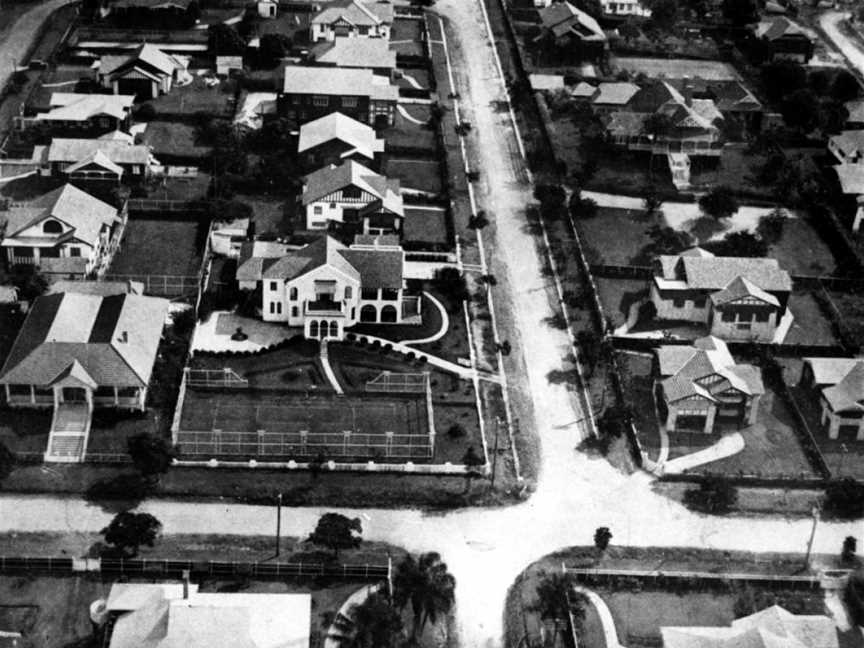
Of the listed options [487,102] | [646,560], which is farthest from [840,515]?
[487,102]

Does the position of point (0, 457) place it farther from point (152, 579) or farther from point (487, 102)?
point (487, 102)

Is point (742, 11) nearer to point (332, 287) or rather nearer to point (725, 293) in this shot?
point (725, 293)

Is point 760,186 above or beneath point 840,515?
above

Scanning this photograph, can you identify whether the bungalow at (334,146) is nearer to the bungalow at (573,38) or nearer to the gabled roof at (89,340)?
the gabled roof at (89,340)

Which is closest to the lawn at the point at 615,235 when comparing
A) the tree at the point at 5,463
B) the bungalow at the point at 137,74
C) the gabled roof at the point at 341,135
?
the gabled roof at the point at 341,135

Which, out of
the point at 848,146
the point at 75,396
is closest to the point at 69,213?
the point at 75,396

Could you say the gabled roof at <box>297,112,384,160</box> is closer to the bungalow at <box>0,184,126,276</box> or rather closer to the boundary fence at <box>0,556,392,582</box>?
the bungalow at <box>0,184,126,276</box>
